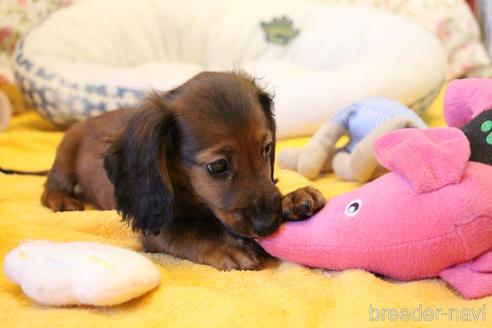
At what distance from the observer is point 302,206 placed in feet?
5.04

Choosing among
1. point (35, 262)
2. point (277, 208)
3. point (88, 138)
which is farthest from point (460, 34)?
point (35, 262)

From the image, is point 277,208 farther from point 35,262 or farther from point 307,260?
point 35,262

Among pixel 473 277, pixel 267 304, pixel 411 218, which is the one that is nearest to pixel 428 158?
pixel 411 218

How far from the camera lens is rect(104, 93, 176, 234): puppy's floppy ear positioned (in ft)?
5.17

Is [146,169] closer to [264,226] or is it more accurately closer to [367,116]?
[264,226]

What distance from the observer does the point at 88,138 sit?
2.39 m

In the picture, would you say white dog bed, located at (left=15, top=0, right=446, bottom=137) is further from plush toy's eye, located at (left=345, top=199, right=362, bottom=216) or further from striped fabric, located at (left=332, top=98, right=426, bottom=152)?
plush toy's eye, located at (left=345, top=199, right=362, bottom=216)

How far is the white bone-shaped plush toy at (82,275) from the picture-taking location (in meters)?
1.19

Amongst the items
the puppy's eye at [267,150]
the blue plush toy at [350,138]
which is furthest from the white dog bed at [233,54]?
the puppy's eye at [267,150]

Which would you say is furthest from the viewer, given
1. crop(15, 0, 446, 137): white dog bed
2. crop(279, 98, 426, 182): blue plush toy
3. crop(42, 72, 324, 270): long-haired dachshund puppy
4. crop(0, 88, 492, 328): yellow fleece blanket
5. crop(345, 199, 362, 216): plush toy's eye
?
crop(15, 0, 446, 137): white dog bed

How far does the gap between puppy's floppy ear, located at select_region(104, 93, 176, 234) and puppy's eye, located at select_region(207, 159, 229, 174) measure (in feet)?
0.46

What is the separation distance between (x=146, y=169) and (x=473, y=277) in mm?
890

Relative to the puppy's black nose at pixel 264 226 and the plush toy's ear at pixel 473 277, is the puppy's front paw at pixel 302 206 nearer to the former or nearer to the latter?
the puppy's black nose at pixel 264 226

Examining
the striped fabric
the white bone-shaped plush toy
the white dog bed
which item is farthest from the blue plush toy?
the white bone-shaped plush toy
